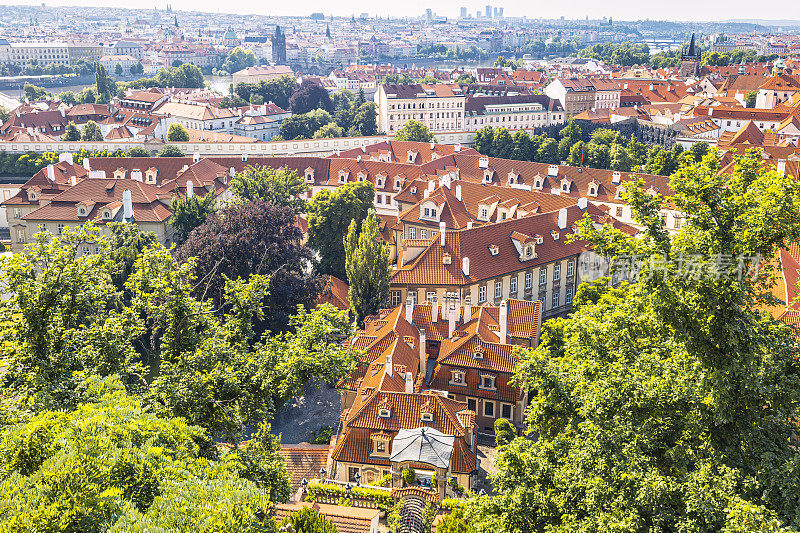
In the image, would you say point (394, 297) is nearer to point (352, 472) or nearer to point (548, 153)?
point (352, 472)

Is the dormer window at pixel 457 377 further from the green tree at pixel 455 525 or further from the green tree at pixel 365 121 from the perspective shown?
the green tree at pixel 365 121

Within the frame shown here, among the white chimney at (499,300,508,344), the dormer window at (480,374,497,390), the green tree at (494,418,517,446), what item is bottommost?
the green tree at (494,418,517,446)

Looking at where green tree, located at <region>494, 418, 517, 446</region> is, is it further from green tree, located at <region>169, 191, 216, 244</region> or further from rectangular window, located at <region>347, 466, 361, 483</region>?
green tree, located at <region>169, 191, 216, 244</region>

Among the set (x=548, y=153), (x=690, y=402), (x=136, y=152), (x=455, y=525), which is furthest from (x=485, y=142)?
(x=690, y=402)

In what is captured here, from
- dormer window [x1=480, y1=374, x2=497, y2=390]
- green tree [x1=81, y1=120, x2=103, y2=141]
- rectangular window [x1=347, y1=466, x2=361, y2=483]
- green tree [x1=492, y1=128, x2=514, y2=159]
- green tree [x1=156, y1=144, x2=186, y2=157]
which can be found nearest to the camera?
rectangular window [x1=347, y1=466, x2=361, y2=483]

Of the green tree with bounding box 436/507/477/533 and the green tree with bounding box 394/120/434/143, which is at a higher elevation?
the green tree with bounding box 394/120/434/143

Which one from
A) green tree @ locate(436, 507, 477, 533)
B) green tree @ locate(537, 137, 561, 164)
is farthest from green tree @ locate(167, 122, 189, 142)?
green tree @ locate(436, 507, 477, 533)
